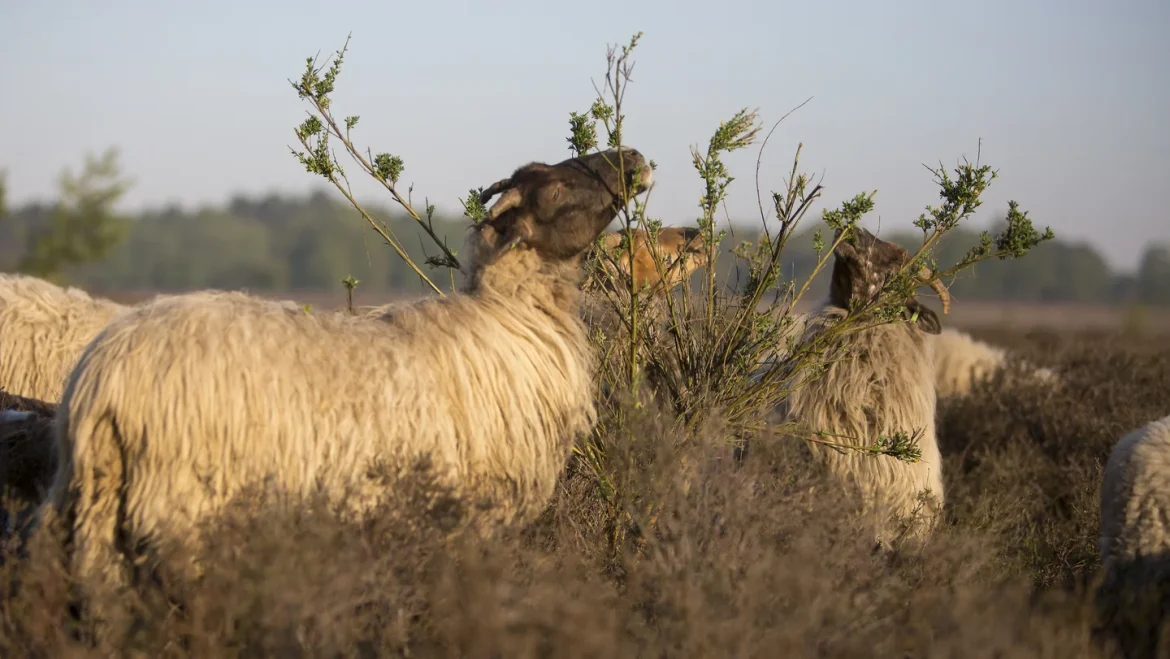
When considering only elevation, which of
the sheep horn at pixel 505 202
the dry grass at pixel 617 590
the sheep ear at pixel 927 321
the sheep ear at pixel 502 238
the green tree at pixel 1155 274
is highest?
the green tree at pixel 1155 274

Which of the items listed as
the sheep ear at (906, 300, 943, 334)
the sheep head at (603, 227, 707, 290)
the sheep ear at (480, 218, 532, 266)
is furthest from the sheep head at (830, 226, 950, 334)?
the sheep ear at (480, 218, 532, 266)

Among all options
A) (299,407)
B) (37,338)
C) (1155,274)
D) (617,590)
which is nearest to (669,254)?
(617,590)

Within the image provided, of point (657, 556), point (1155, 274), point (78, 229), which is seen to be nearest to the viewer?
point (657, 556)

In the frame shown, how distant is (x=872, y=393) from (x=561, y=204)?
2317mm

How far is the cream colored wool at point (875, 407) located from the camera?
602cm

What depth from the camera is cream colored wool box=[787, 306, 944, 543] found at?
6023 millimetres

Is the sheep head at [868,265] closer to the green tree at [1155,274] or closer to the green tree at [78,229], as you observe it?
the green tree at [78,229]

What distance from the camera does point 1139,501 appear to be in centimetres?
527

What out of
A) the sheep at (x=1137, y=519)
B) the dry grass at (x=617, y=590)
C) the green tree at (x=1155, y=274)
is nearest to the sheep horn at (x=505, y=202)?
the dry grass at (x=617, y=590)

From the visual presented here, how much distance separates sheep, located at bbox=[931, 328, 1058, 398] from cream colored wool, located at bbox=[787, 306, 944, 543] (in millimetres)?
4342

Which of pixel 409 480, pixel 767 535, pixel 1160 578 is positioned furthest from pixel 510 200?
pixel 1160 578

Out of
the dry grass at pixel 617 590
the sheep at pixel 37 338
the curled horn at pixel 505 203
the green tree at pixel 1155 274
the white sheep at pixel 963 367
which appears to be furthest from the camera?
the green tree at pixel 1155 274

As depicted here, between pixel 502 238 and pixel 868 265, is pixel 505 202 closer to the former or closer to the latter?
pixel 502 238

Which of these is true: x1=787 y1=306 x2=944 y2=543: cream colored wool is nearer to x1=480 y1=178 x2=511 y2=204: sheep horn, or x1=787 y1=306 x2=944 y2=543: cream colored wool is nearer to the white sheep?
x1=480 y1=178 x2=511 y2=204: sheep horn
